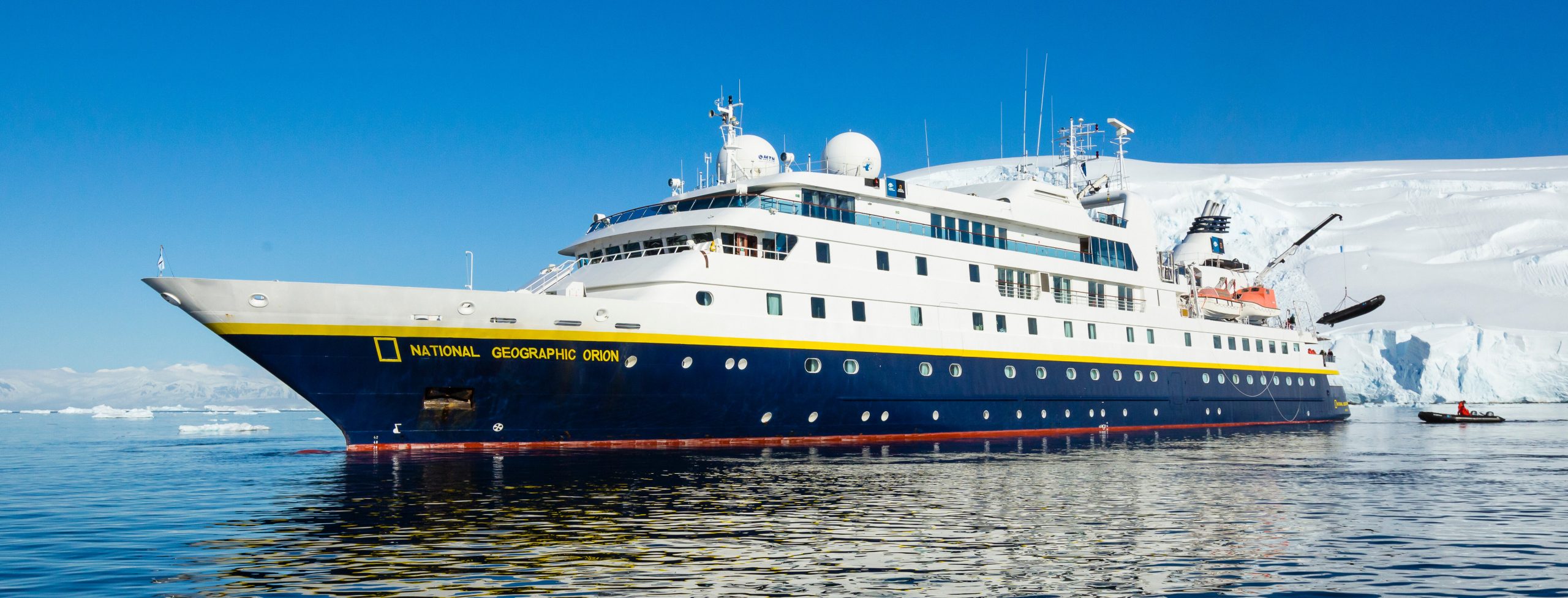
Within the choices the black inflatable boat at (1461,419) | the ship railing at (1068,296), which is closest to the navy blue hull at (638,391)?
the ship railing at (1068,296)

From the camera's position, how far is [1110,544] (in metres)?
11.1

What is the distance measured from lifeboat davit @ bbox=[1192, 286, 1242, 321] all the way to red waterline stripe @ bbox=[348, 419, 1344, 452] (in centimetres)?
905

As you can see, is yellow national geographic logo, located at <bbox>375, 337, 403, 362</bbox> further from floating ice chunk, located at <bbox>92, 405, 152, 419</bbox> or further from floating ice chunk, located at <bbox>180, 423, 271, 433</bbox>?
floating ice chunk, located at <bbox>92, 405, 152, 419</bbox>

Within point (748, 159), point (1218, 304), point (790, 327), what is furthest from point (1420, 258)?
point (790, 327)

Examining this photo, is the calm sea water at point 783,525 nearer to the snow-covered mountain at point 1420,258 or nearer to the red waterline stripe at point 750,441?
the red waterline stripe at point 750,441

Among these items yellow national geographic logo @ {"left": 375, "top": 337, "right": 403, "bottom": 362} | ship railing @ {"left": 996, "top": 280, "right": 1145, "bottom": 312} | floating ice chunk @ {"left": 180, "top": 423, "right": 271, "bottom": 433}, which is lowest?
floating ice chunk @ {"left": 180, "top": 423, "right": 271, "bottom": 433}

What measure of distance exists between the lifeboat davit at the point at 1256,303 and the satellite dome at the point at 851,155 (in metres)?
19.6

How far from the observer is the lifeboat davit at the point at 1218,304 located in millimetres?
42094

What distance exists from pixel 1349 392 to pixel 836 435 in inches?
2602

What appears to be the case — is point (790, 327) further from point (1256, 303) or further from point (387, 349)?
point (1256, 303)

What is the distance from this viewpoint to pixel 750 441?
1043 inches

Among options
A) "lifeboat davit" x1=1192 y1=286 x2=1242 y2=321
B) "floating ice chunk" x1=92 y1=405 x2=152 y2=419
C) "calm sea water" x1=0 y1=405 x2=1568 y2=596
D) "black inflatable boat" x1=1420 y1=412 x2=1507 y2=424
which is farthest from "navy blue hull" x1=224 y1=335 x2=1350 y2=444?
"floating ice chunk" x1=92 y1=405 x2=152 y2=419

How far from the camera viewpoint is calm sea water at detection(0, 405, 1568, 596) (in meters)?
9.09

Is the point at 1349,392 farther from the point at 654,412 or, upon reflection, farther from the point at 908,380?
the point at 654,412
